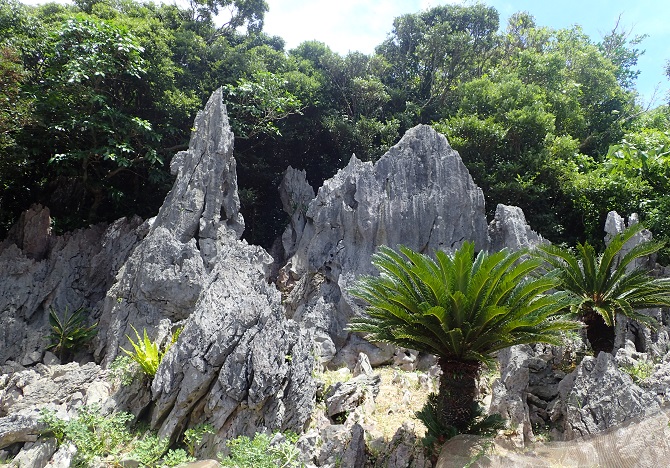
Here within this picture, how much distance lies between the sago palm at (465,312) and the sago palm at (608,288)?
1.70m

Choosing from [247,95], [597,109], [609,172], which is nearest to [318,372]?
[247,95]

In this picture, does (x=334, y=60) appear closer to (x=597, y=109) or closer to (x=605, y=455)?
(x=597, y=109)

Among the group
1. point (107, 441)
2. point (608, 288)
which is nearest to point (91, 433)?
point (107, 441)

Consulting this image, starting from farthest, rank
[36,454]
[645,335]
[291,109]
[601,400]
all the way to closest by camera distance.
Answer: [291,109] → [645,335] → [36,454] → [601,400]

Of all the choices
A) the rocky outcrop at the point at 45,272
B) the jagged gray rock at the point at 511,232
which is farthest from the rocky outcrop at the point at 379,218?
the rocky outcrop at the point at 45,272

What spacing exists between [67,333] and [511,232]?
11.2 m

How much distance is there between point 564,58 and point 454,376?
53.0 ft

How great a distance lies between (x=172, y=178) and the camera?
1470 centimetres

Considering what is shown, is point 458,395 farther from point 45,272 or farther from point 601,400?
point 45,272

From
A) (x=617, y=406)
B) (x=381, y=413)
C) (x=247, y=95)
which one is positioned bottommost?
(x=381, y=413)

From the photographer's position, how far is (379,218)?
41.8 ft

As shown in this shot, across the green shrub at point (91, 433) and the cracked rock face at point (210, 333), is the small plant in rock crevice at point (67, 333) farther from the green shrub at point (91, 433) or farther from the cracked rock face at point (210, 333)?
the green shrub at point (91, 433)

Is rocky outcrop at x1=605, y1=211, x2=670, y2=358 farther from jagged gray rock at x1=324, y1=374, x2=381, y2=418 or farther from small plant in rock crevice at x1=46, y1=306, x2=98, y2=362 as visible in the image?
small plant in rock crevice at x1=46, y1=306, x2=98, y2=362

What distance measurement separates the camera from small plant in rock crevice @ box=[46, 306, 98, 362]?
10898mm
